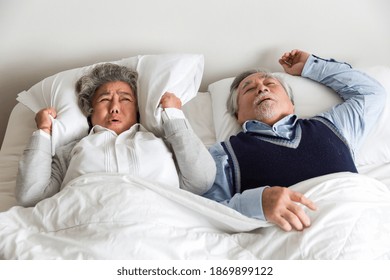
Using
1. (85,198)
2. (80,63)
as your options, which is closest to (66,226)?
(85,198)

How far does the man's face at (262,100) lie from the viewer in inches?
46.9

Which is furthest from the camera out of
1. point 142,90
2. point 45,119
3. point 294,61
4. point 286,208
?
point 294,61

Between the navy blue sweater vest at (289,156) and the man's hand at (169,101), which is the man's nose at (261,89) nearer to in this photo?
the navy blue sweater vest at (289,156)

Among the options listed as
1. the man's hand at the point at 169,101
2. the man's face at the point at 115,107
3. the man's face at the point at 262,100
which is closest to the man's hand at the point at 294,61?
the man's face at the point at 262,100

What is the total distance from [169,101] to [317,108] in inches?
18.6

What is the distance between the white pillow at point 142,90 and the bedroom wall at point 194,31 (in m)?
0.15

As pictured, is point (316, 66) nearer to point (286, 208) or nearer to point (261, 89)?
point (261, 89)

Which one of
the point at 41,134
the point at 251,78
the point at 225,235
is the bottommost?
the point at 225,235

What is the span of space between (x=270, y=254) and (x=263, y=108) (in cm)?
46

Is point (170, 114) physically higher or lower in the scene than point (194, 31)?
lower

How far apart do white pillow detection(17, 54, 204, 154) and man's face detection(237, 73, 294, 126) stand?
17 cm

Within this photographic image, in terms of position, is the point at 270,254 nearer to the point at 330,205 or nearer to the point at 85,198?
the point at 330,205

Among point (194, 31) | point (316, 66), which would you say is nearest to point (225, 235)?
point (316, 66)

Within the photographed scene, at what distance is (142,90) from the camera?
1274mm
